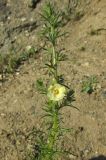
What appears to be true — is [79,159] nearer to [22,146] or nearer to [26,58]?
[22,146]

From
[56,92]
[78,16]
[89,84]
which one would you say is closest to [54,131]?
[56,92]

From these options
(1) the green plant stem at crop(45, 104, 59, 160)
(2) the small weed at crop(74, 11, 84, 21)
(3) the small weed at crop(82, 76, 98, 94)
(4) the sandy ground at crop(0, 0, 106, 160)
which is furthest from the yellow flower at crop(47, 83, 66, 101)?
(2) the small weed at crop(74, 11, 84, 21)

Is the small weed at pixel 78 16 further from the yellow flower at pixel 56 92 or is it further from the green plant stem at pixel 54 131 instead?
the yellow flower at pixel 56 92

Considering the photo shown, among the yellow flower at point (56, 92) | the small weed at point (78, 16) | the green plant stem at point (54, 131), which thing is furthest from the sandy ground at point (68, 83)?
the yellow flower at point (56, 92)

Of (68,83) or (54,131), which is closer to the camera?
(54,131)

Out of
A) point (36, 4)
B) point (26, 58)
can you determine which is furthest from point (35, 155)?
point (36, 4)

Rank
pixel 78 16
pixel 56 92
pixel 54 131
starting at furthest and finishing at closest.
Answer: pixel 78 16 < pixel 54 131 < pixel 56 92

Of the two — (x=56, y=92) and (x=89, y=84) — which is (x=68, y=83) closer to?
(x=89, y=84)

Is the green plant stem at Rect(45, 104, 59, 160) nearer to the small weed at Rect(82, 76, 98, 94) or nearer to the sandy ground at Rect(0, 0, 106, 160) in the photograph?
the sandy ground at Rect(0, 0, 106, 160)
